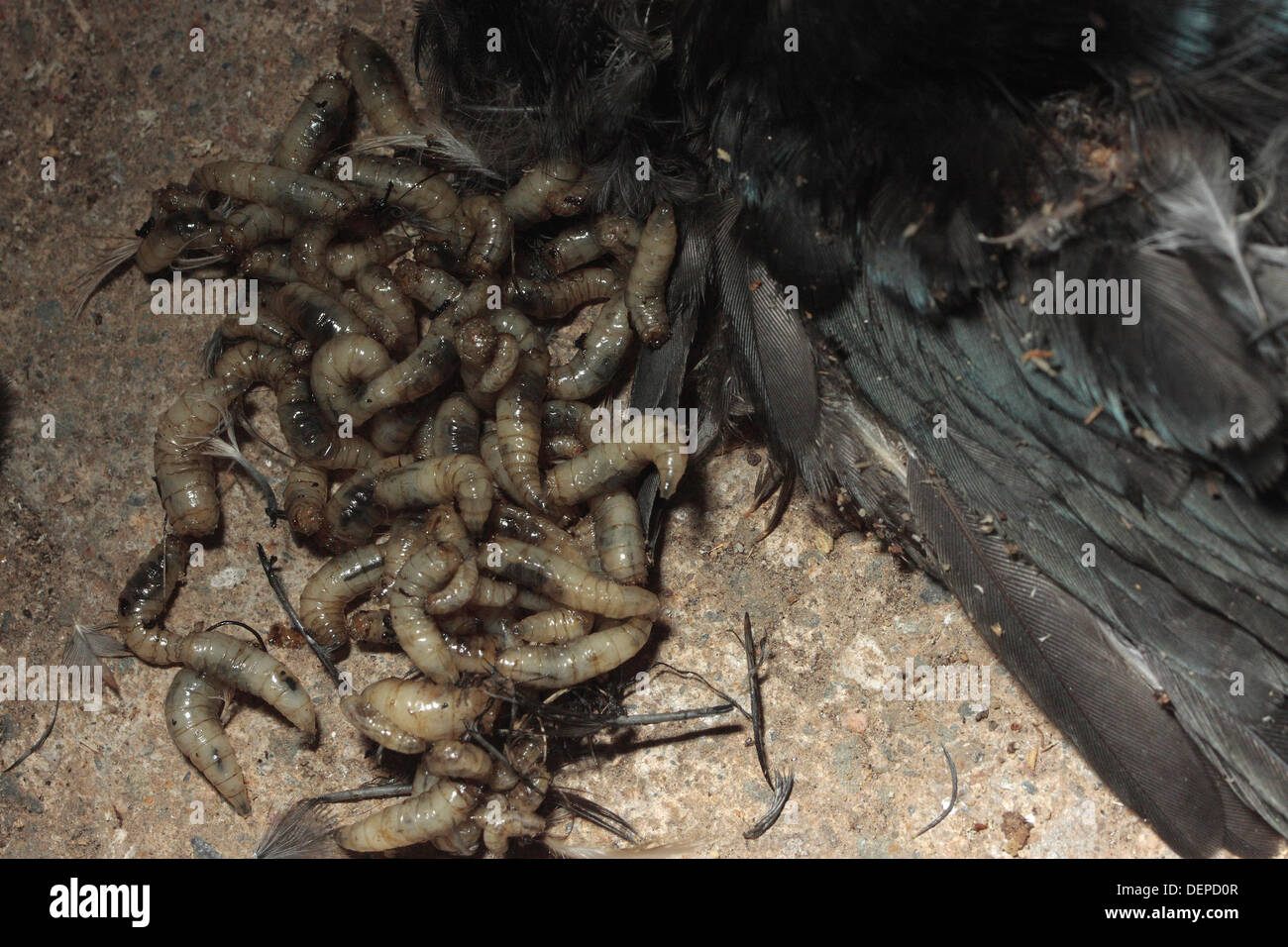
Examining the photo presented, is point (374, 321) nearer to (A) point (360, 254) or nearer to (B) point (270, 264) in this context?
(A) point (360, 254)

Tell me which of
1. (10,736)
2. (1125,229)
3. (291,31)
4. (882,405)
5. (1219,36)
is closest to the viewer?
(1219,36)

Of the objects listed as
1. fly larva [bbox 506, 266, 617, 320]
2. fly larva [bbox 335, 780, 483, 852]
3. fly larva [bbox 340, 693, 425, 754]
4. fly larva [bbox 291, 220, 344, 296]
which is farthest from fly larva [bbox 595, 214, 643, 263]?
fly larva [bbox 335, 780, 483, 852]

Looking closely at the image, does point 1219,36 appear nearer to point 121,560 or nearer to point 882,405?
point 882,405

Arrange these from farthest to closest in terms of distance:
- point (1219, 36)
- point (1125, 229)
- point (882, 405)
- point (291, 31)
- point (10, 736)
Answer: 1. point (291, 31)
2. point (10, 736)
3. point (882, 405)
4. point (1125, 229)
5. point (1219, 36)

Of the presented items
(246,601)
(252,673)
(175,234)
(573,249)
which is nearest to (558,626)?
(252,673)

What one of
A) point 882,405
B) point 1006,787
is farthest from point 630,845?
point 882,405

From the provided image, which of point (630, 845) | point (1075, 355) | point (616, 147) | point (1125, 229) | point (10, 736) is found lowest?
point (630, 845)
